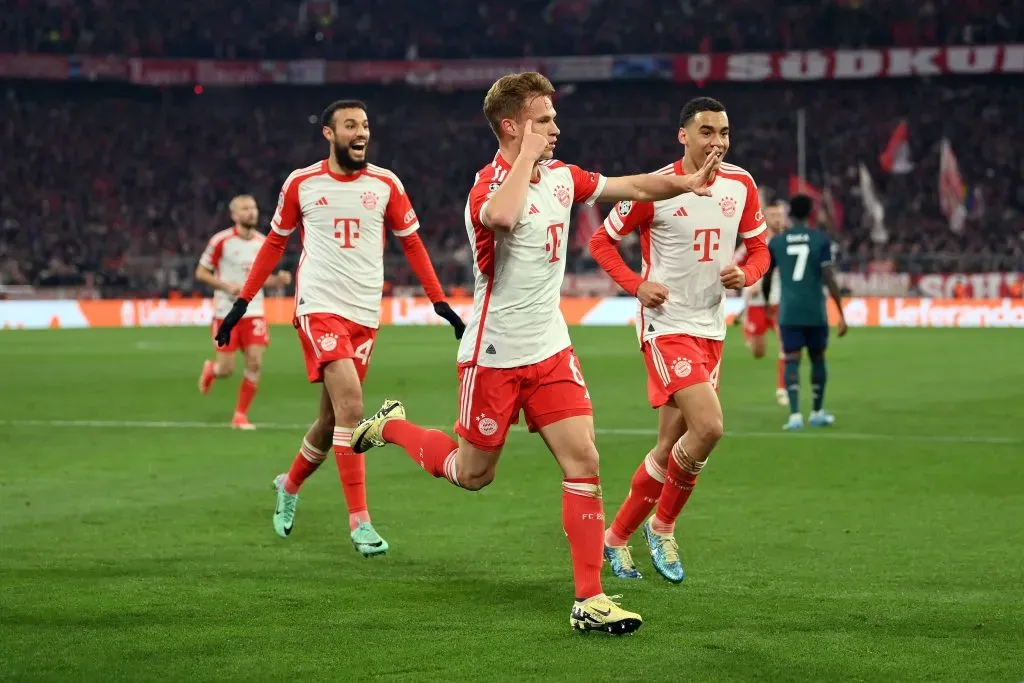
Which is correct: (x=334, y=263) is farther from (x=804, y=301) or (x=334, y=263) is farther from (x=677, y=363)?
(x=804, y=301)

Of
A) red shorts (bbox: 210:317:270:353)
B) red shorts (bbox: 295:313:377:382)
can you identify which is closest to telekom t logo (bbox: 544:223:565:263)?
red shorts (bbox: 295:313:377:382)

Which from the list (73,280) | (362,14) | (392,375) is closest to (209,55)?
(362,14)

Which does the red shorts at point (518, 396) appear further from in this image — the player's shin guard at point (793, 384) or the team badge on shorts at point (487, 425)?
the player's shin guard at point (793, 384)

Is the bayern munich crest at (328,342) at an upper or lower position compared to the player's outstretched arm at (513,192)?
lower

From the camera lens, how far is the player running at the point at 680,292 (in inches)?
283

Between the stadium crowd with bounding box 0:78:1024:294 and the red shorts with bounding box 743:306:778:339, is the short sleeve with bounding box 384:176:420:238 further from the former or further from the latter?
the stadium crowd with bounding box 0:78:1024:294

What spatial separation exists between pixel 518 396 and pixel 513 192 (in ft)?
3.07

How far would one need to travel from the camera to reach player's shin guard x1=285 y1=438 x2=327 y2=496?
832 centimetres

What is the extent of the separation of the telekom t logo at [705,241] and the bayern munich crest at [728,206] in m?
0.10

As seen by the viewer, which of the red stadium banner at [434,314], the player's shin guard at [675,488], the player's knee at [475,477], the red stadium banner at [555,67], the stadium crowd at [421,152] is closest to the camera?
the player's knee at [475,477]

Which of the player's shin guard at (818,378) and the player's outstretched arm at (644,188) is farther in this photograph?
the player's shin guard at (818,378)

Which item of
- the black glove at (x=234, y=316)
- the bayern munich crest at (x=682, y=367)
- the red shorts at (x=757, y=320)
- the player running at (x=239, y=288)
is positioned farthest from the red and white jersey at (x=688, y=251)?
the red shorts at (x=757, y=320)

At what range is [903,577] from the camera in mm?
6863

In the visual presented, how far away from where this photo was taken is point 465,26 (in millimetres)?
53750
